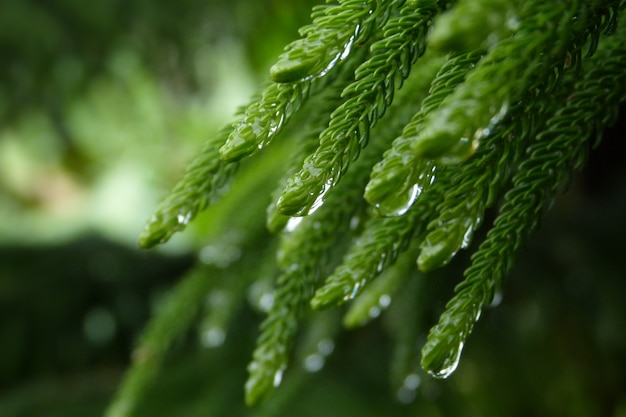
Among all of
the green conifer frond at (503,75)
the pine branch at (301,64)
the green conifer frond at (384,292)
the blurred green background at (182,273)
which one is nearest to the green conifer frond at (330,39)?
the pine branch at (301,64)

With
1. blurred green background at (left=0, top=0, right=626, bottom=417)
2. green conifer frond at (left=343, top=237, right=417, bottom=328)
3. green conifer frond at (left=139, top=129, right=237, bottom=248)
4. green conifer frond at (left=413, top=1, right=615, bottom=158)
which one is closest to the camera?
green conifer frond at (left=413, top=1, right=615, bottom=158)

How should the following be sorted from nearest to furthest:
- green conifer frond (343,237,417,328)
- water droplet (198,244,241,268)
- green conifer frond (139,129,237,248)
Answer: green conifer frond (139,129,237,248) < green conifer frond (343,237,417,328) < water droplet (198,244,241,268)

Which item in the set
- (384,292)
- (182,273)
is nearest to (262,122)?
(384,292)

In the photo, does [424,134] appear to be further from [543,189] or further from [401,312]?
[401,312]

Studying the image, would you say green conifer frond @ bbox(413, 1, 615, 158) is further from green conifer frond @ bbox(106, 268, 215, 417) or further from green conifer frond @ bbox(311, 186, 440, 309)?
green conifer frond @ bbox(106, 268, 215, 417)

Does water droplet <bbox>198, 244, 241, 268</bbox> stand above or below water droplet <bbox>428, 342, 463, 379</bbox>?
above

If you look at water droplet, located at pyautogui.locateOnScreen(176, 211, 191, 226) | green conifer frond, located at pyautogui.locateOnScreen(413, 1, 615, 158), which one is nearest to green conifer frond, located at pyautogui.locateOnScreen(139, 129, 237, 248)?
water droplet, located at pyautogui.locateOnScreen(176, 211, 191, 226)

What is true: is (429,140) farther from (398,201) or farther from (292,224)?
(292,224)

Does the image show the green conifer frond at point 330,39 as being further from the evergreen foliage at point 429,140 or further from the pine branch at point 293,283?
the pine branch at point 293,283
